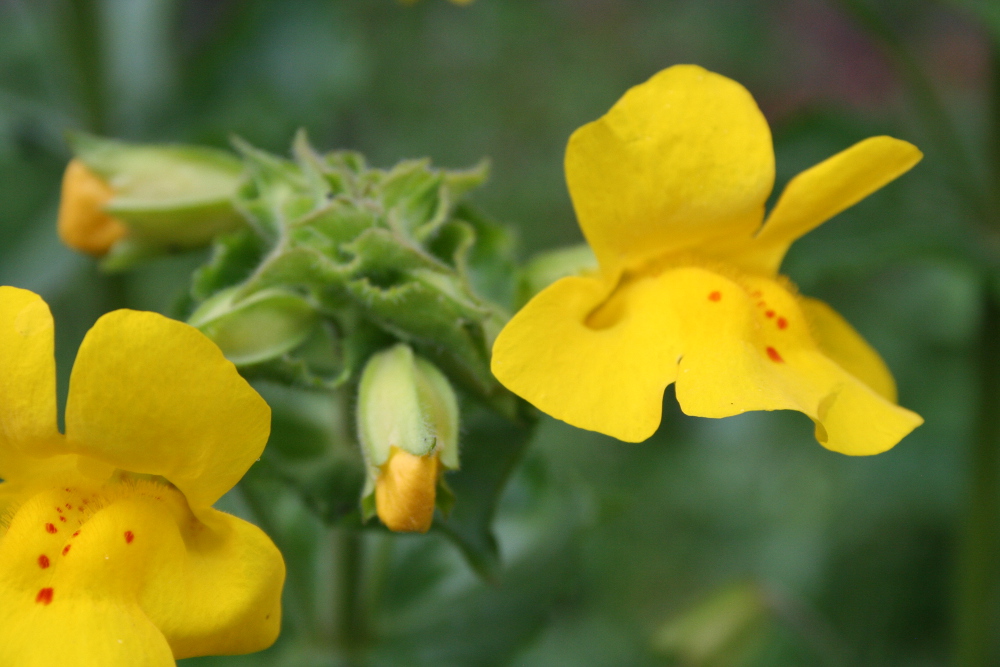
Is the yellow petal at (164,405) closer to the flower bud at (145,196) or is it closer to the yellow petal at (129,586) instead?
the yellow petal at (129,586)

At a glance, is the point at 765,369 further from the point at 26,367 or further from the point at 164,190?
the point at 164,190

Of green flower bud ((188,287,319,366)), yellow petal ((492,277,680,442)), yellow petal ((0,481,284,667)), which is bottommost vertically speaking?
yellow petal ((0,481,284,667))

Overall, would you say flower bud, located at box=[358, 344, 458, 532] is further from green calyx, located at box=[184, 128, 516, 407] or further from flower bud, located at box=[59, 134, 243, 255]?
flower bud, located at box=[59, 134, 243, 255]

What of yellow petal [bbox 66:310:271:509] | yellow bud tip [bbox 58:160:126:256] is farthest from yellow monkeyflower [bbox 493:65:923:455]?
yellow bud tip [bbox 58:160:126:256]

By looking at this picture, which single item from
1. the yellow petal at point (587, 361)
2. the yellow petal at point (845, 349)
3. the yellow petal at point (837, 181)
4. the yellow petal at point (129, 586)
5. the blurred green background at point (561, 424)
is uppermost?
the yellow petal at point (837, 181)

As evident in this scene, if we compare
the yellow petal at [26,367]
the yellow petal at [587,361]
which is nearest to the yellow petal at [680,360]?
the yellow petal at [587,361]

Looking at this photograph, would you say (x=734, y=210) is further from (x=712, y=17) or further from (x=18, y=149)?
(x=712, y=17)
